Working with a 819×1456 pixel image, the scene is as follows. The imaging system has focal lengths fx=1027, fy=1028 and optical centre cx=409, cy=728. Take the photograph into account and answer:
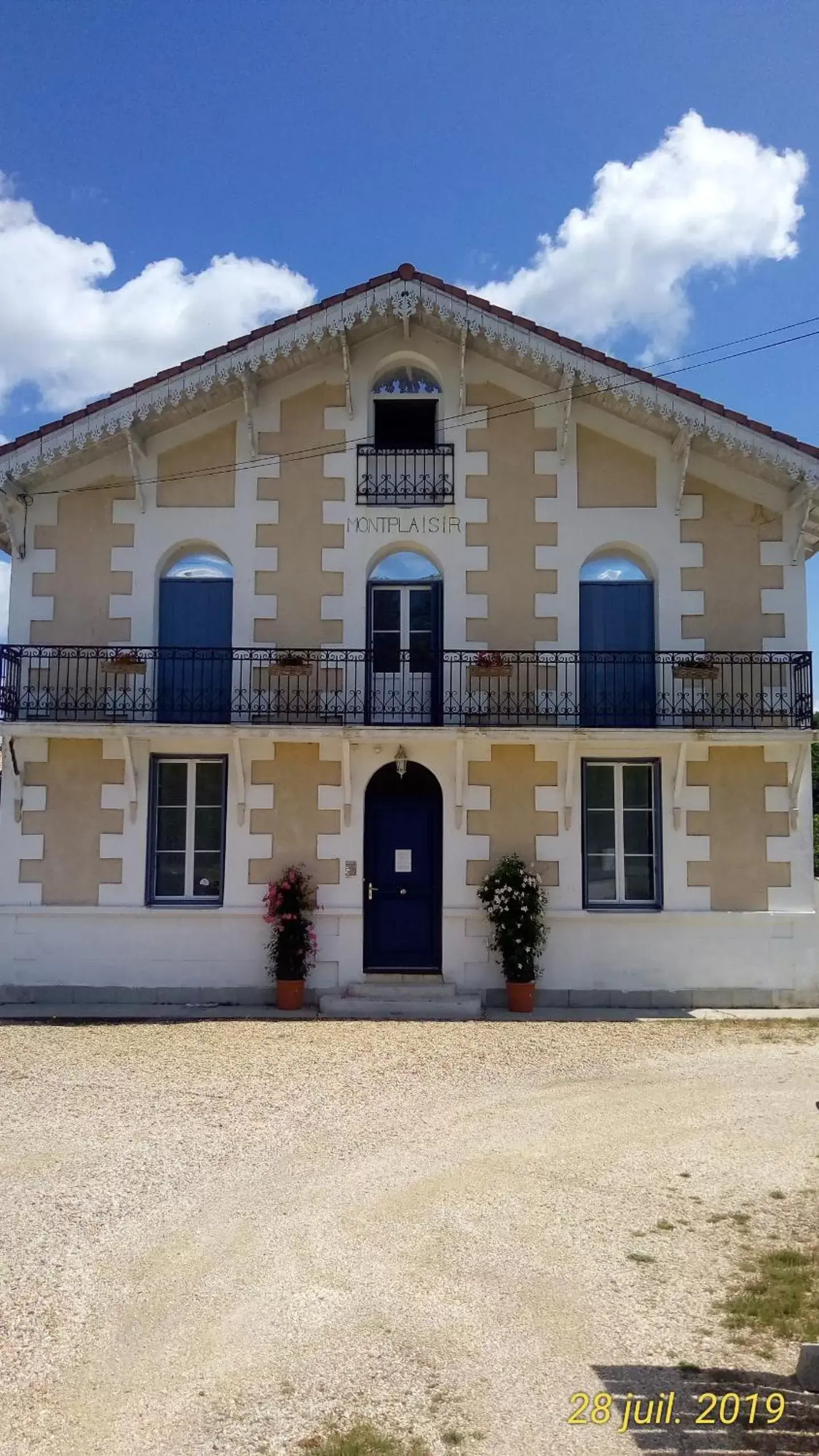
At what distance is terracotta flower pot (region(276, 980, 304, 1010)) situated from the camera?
1128 cm

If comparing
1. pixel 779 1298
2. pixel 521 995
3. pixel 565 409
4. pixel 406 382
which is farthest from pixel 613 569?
pixel 779 1298

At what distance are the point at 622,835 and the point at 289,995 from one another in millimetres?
4189

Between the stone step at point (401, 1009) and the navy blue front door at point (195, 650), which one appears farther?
the navy blue front door at point (195, 650)

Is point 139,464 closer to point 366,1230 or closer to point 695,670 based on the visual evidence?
point 695,670

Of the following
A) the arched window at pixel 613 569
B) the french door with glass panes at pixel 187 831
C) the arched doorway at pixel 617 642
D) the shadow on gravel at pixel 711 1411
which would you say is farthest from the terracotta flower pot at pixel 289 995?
the shadow on gravel at pixel 711 1411

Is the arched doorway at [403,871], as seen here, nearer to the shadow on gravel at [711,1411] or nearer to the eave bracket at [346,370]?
the eave bracket at [346,370]

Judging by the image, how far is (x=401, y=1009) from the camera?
36.4ft

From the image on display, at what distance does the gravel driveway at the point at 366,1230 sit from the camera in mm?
3729

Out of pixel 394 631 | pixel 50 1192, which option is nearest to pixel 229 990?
pixel 394 631

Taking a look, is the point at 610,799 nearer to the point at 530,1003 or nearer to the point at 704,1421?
the point at 530,1003

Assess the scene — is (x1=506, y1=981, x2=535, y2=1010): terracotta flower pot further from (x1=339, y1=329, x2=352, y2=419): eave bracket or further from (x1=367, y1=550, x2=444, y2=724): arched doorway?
(x1=339, y1=329, x2=352, y2=419): eave bracket

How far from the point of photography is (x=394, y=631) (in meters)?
12.2

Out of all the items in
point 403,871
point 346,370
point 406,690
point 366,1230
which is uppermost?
point 346,370

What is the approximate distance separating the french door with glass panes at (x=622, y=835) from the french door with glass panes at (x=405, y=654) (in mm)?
2065
